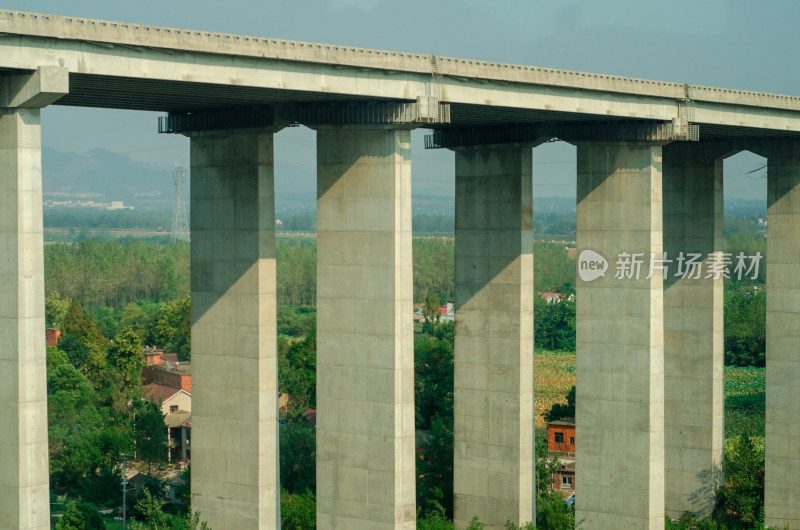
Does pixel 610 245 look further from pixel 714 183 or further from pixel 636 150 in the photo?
pixel 714 183

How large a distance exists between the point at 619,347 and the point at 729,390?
77320mm

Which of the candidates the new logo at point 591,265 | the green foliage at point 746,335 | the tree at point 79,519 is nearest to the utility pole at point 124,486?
the tree at point 79,519

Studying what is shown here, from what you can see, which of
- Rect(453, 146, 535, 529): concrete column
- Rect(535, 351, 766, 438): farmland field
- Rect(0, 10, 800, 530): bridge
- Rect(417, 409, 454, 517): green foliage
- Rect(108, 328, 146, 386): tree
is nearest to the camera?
Rect(0, 10, 800, 530): bridge

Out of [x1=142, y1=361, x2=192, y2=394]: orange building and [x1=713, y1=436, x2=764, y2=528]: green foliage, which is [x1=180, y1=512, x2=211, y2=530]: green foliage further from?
[x1=142, y1=361, x2=192, y2=394]: orange building

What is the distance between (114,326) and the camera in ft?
477

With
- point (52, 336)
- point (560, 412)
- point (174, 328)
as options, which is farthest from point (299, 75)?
point (174, 328)

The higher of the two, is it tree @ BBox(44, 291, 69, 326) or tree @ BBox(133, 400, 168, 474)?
tree @ BBox(44, 291, 69, 326)

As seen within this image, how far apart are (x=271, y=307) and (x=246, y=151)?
589 cm

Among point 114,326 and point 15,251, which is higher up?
point 15,251

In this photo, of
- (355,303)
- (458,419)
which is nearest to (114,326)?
(458,419)

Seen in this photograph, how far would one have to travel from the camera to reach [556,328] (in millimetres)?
169000

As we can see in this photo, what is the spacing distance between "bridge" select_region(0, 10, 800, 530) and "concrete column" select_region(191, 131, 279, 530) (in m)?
0.09

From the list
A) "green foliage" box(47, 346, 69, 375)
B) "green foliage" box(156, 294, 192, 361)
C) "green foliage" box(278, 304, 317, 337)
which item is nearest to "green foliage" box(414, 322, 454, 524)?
"green foliage" box(47, 346, 69, 375)

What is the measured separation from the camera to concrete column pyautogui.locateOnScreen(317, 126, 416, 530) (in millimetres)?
41625
